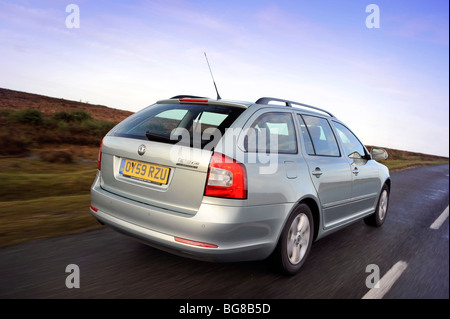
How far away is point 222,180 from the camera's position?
2910 millimetres

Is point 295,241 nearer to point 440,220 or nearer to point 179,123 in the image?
point 179,123

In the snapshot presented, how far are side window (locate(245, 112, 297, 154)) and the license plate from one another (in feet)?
2.39

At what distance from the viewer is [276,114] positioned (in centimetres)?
373

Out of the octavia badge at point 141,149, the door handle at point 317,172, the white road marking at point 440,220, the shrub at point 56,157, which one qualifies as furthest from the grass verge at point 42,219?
the white road marking at point 440,220

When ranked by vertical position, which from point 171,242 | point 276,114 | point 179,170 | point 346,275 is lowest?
point 346,275

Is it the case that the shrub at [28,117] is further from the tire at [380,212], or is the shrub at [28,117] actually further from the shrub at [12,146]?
the tire at [380,212]

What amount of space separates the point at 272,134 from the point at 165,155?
3.53ft

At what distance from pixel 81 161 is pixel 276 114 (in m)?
9.30

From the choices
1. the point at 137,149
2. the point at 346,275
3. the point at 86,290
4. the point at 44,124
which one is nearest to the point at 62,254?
the point at 86,290

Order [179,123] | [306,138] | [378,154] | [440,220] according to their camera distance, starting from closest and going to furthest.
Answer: [306,138] → [179,123] → [378,154] → [440,220]

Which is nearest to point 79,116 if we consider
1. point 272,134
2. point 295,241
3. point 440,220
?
point 440,220

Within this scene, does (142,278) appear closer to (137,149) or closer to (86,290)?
(86,290)

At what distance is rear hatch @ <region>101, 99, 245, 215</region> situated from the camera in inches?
116

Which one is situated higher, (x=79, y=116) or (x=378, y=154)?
(x=79, y=116)
